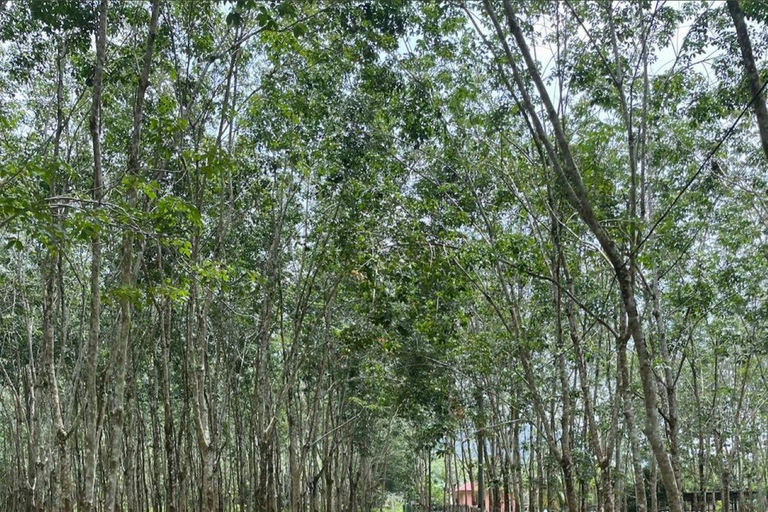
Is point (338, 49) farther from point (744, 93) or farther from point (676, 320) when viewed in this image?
point (676, 320)

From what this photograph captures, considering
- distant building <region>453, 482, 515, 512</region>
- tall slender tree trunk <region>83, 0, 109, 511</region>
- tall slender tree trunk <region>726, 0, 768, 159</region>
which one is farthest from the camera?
A: distant building <region>453, 482, 515, 512</region>

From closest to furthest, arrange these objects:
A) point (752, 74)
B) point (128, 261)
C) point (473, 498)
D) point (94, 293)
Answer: point (752, 74) → point (128, 261) → point (94, 293) → point (473, 498)

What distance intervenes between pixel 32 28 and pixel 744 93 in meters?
9.37

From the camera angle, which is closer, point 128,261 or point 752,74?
point 752,74

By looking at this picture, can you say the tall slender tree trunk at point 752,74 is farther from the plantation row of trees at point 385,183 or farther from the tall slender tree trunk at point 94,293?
the tall slender tree trunk at point 94,293

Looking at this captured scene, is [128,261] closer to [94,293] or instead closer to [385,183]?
[94,293]

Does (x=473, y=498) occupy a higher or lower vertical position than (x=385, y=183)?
lower

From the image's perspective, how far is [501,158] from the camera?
35.5 ft

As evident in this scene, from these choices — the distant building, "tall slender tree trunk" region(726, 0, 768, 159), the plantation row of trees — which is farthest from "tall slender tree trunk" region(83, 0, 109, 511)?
the distant building

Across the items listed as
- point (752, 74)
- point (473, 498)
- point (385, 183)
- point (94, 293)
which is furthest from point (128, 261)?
→ point (473, 498)

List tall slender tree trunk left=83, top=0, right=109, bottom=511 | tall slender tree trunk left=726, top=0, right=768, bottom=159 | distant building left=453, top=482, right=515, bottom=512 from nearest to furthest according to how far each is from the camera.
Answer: tall slender tree trunk left=726, top=0, right=768, bottom=159, tall slender tree trunk left=83, top=0, right=109, bottom=511, distant building left=453, top=482, right=515, bottom=512

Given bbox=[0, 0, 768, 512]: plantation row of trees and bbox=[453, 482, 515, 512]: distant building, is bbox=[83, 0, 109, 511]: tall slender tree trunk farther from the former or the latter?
bbox=[453, 482, 515, 512]: distant building

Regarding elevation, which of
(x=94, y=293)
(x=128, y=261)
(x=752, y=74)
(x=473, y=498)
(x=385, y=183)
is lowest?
(x=473, y=498)

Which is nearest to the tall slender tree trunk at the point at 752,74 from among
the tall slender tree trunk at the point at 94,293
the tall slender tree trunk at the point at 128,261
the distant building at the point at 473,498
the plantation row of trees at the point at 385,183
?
the plantation row of trees at the point at 385,183
